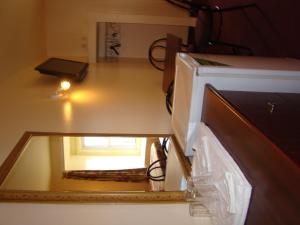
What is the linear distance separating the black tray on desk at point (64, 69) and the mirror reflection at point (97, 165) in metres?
0.97

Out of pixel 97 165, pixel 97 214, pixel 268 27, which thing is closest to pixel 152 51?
pixel 268 27

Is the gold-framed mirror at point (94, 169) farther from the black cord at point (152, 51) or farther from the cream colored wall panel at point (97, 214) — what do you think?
the black cord at point (152, 51)

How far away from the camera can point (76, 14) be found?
3471 mm

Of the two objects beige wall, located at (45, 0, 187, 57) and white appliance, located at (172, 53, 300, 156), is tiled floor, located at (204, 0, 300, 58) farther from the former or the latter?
beige wall, located at (45, 0, 187, 57)

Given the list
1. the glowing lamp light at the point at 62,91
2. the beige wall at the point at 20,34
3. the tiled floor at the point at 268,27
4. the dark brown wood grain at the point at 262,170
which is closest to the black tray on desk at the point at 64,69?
the glowing lamp light at the point at 62,91

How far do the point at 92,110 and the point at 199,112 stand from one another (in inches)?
33.4

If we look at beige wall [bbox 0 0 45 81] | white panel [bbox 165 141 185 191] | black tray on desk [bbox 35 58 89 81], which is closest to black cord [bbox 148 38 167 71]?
black tray on desk [bbox 35 58 89 81]

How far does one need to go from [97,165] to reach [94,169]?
0.12ft

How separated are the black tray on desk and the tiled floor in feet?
4.16

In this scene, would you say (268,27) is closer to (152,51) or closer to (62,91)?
(62,91)

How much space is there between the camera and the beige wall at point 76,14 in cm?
343

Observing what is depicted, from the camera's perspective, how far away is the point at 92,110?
5.85 feet

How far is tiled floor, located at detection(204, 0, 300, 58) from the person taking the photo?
145 cm

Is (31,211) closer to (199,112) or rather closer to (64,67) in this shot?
(199,112)
